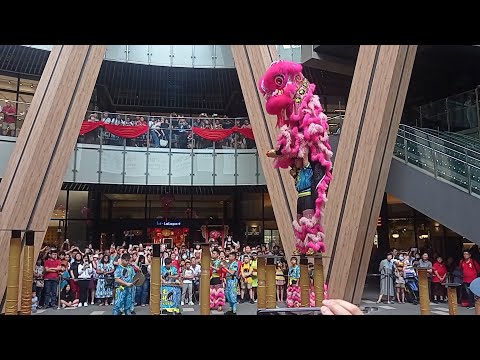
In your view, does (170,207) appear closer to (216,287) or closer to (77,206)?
(77,206)

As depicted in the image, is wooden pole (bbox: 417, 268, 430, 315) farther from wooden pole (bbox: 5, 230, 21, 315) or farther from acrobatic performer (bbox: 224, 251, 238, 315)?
wooden pole (bbox: 5, 230, 21, 315)

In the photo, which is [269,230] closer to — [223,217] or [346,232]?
[223,217]

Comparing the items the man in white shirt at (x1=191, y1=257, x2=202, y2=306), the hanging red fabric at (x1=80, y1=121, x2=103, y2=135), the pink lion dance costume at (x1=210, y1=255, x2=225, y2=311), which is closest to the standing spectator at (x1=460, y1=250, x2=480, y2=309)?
the pink lion dance costume at (x1=210, y1=255, x2=225, y2=311)

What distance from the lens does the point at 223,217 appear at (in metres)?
20.2

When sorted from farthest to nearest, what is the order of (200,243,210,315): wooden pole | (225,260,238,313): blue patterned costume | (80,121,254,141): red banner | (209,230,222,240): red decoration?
(209,230,222,240): red decoration
(80,121,254,141): red banner
(225,260,238,313): blue patterned costume
(200,243,210,315): wooden pole

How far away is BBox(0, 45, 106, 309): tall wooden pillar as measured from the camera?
964 centimetres

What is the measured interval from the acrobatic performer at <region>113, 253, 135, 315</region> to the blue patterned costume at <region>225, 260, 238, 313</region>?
2210mm

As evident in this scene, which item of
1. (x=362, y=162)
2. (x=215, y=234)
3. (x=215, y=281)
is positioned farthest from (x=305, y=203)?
(x=215, y=234)

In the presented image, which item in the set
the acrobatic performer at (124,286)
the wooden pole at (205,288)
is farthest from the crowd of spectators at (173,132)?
the wooden pole at (205,288)

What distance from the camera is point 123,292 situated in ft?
32.0

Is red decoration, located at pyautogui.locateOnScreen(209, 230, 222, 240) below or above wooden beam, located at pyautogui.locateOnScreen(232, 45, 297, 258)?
below

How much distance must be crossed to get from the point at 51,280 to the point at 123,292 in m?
2.63

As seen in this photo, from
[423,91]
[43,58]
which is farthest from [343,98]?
[43,58]
